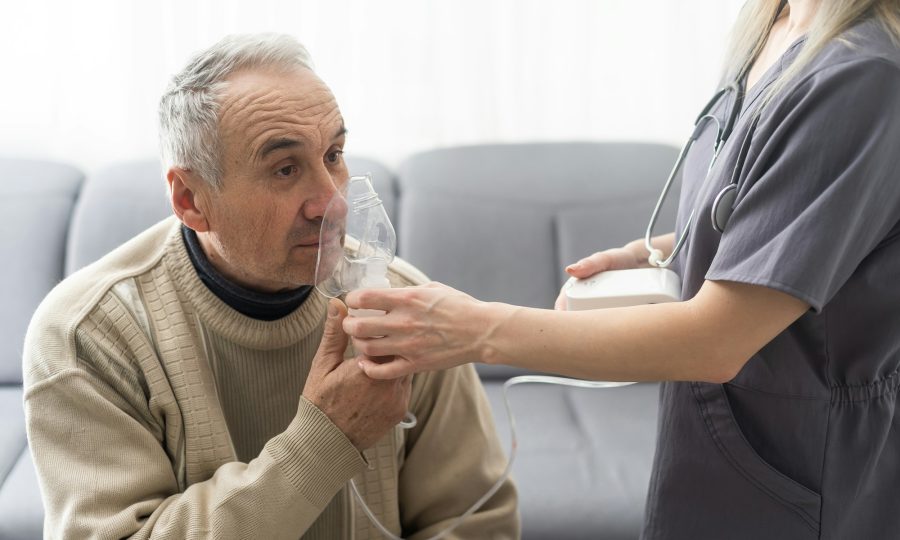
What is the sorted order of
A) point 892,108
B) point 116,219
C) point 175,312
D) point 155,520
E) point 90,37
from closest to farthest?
point 892,108 → point 155,520 → point 175,312 → point 116,219 → point 90,37

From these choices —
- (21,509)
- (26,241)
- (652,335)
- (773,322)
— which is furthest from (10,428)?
(773,322)

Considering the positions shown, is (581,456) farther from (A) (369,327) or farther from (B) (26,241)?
(B) (26,241)

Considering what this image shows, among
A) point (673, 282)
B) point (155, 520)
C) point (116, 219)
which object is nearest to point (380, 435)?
point (155, 520)

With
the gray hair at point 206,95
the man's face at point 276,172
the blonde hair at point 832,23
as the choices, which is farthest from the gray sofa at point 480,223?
the blonde hair at point 832,23

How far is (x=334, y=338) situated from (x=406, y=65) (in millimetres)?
1699

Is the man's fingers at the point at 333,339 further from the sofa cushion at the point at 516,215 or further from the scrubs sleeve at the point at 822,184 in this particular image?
the sofa cushion at the point at 516,215

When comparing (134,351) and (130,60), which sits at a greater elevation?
(130,60)

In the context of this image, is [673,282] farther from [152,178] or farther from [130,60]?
[130,60]

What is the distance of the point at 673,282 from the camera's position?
1.33 meters

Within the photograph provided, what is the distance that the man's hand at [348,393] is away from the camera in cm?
128

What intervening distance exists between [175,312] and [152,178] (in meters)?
1.30

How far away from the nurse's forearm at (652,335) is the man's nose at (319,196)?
1.08 ft

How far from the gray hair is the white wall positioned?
1463mm

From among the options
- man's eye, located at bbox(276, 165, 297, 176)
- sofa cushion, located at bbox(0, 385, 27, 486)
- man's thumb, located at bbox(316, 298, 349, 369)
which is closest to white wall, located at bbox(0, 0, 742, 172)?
sofa cushion, located at bbox(0, 385, 27, 486)
